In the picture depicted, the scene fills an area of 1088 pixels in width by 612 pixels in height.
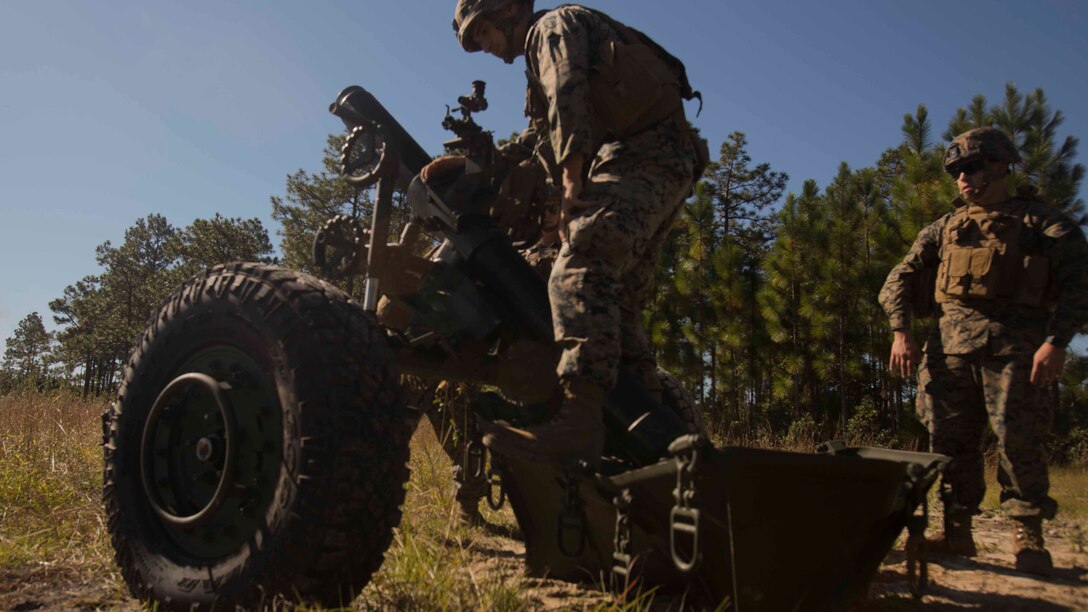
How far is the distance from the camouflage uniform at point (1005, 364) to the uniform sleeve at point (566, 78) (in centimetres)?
257

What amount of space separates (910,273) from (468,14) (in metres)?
3.01

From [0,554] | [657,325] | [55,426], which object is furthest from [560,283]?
[657,325]

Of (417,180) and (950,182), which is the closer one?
(417,180)

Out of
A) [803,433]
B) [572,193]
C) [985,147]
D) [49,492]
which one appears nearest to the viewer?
[572,193]

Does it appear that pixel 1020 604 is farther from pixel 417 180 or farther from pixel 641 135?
pixel 417 180

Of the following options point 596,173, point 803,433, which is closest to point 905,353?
point 596,173

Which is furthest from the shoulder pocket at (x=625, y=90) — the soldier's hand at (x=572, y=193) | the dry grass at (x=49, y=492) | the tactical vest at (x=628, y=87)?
the dry grass at (x=49, y=492)

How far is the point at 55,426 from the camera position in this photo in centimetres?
655

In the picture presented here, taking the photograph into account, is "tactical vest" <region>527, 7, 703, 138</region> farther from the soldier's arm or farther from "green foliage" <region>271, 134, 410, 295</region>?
"green foliage" <region>271, 134, 410, 295</region>

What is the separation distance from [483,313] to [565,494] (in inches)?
37.1

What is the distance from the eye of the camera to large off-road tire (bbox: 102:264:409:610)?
6.42ft

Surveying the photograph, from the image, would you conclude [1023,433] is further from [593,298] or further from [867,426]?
[867,426]

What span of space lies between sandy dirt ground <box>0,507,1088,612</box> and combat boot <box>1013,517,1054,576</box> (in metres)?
0.06

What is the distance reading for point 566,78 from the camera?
8.92ft
